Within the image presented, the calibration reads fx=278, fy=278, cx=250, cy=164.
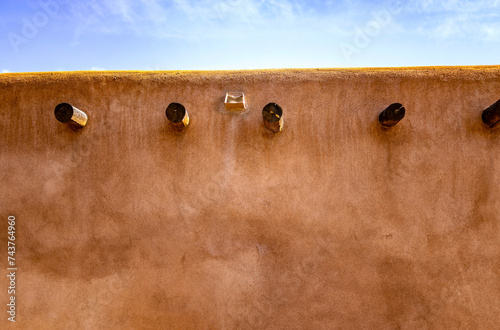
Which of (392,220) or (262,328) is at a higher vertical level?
(392,220)

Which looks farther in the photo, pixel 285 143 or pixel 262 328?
pixel 285 143

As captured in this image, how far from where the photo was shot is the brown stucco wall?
11.8 ft

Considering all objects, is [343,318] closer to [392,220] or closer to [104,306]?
[392,220]

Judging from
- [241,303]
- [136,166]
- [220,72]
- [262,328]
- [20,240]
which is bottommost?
[262,328]

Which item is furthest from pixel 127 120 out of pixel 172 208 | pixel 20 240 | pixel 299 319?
pixel 299 319

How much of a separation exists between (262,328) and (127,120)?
332 cm

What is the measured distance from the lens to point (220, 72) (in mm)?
3930

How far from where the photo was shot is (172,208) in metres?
3.73

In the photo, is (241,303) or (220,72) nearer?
(241,303)

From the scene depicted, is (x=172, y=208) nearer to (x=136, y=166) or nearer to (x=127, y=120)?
(x=136, y=166)

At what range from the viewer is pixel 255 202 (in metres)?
3.71

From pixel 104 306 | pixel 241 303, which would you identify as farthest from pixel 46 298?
pixel 241 303

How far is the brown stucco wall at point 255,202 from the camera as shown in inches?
141

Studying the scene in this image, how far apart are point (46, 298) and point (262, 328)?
2.87 metres
